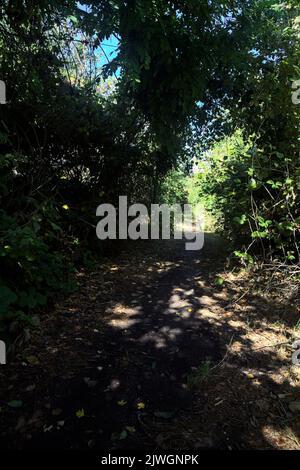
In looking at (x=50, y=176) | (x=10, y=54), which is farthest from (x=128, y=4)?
(x=50, y=176)

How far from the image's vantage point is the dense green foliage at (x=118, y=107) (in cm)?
355

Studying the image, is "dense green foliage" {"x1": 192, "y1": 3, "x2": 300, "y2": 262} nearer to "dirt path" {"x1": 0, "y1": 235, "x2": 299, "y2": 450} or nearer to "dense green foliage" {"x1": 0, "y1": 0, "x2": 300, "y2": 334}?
"dense green foliage" {"x1": 0, "y1": 0, "x2": 300, "y2": 334}

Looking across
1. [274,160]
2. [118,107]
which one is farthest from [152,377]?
[118,107]

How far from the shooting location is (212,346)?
3174 millimetres

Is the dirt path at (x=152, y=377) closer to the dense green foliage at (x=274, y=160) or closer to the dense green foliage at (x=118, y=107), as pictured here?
the dense green foliage at (x=118, y=107)

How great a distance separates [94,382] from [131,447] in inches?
25.8

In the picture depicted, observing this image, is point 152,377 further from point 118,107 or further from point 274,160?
point 118,107

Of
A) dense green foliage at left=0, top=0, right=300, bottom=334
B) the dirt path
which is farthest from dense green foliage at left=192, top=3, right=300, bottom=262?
the dirt path

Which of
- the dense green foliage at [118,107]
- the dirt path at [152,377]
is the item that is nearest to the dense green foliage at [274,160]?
the dense green foliage at [118,107]

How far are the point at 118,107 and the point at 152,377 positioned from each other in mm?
4776

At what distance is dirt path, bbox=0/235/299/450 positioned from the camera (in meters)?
2.12

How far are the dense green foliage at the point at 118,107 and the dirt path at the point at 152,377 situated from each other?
0.57 metres

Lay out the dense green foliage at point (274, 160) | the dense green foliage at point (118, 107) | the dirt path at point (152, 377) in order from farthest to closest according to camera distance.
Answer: the dense green foliage at point (274, 160) < the dense green foliage at point (118, 107) < the dirt path at point (152, 377)
